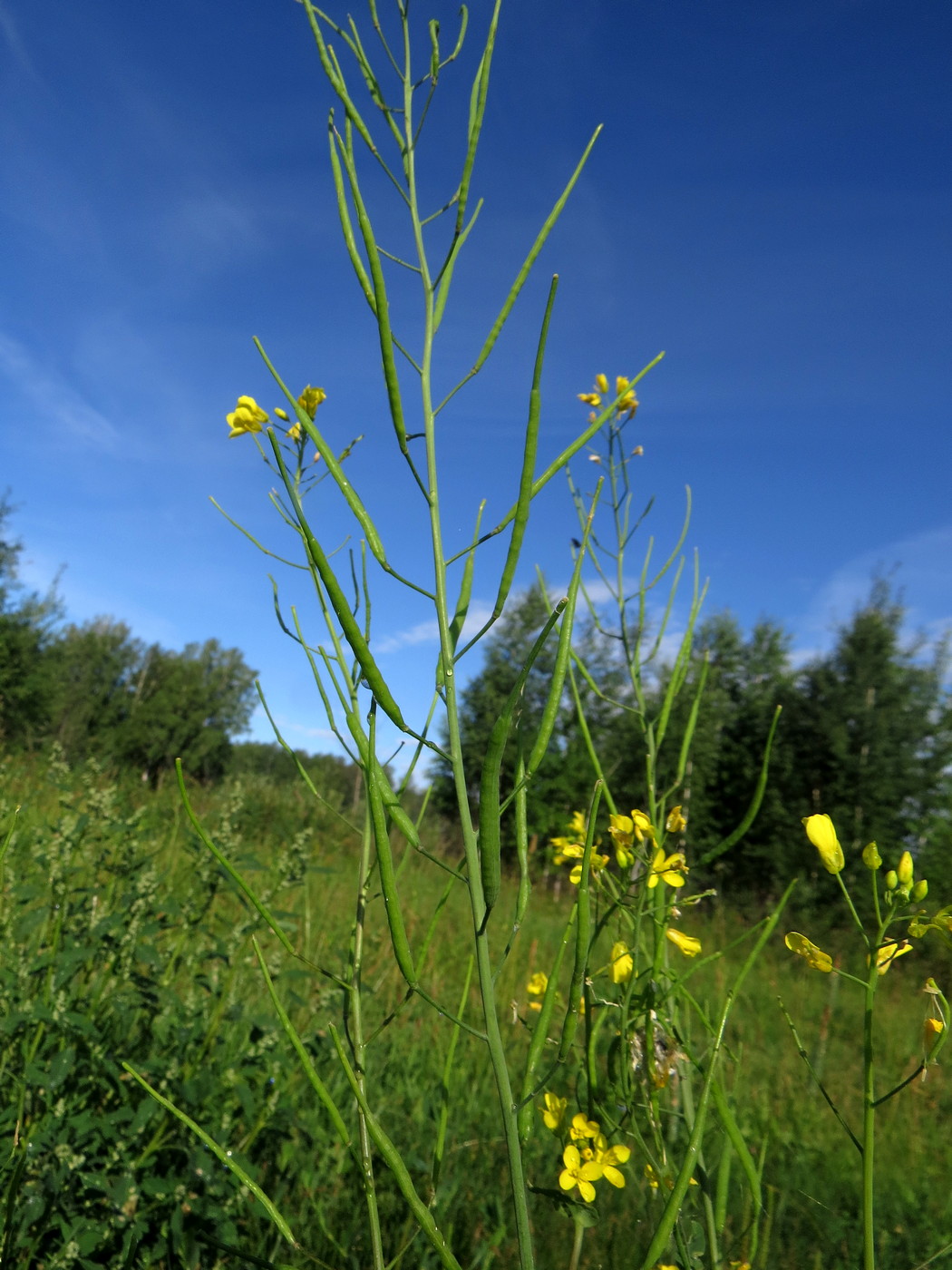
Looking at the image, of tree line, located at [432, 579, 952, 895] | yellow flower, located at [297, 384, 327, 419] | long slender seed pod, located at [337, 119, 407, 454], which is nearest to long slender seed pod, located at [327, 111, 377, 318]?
long slender seed pod, located at [337, 119, 407, 454]

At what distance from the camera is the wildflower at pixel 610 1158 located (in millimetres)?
753

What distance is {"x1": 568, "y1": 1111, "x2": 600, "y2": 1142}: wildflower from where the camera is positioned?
83 cm

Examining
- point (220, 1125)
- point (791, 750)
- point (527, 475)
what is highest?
point (791, 750)

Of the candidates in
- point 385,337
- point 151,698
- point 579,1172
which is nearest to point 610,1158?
point 579,1172

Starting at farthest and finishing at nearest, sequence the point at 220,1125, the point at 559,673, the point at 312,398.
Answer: the point at 220,1125 → the point at 312,398 → the point at 559,673

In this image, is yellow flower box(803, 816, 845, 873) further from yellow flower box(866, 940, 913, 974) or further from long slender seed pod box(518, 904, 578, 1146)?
long slender seed pod box(518, 904, 578, 1146)

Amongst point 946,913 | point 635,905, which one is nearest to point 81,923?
point 635,905

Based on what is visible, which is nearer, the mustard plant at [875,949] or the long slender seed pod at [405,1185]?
the long slender seed pod at [405,1185]

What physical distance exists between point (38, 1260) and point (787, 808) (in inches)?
521

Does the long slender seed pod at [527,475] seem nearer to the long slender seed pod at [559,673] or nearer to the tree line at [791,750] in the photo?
the long slender seed pod at [559,673]

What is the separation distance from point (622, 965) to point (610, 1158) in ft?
0.69

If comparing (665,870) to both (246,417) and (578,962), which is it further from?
(246,417)

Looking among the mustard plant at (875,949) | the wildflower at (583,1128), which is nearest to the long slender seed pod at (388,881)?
the mustard plant at (875,949)

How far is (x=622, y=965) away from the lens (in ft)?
3.11
